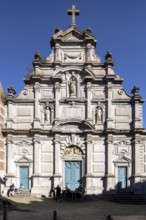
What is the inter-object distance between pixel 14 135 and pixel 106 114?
7.42 metres

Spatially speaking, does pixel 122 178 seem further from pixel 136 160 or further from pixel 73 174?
pixel 73 174

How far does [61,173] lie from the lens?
24.6 metres

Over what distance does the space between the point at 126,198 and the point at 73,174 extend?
14.5ft

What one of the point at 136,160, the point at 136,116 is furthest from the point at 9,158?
the point at 136,116

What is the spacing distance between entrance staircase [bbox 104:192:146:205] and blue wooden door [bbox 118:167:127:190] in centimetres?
81

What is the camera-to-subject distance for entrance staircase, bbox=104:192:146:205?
2231 cm

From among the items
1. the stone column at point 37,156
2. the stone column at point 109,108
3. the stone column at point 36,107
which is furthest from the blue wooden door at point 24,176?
the stone column at point 109,108

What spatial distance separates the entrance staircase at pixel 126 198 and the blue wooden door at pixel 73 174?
8.21 ft

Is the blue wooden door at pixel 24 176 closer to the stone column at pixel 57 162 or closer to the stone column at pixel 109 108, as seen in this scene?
the stone column at pixel 57 162

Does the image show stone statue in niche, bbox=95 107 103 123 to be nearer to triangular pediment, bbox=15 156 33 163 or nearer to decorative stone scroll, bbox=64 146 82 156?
decorative stone scroll, bbox=64 146 82 156

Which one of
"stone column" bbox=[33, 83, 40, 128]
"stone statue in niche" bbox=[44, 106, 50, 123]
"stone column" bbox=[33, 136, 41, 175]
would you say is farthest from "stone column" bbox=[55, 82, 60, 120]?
"stone column" bbox=[33, 136, 41, 175]

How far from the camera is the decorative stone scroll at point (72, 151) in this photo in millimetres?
24987

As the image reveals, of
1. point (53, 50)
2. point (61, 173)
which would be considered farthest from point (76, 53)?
point (61, 173)

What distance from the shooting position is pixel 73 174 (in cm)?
2467
